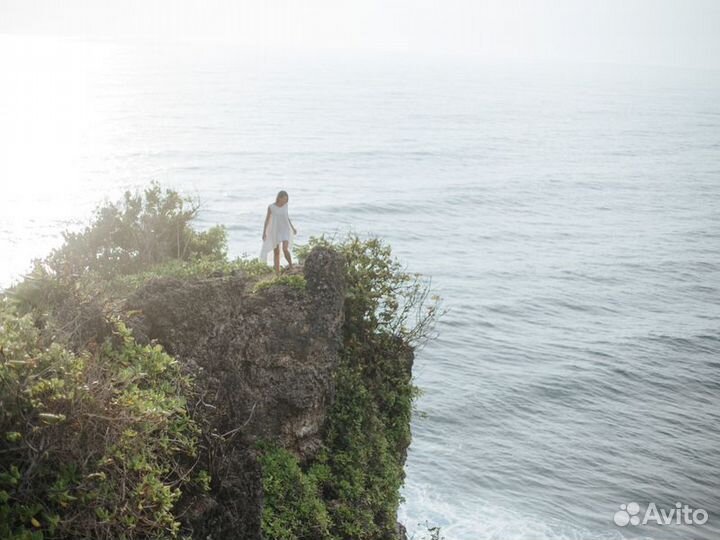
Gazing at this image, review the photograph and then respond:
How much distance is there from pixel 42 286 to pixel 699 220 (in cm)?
8252

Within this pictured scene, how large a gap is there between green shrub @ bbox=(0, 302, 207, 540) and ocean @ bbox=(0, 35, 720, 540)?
21.3 feet

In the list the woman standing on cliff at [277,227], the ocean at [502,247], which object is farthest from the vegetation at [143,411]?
the ocean at [502,247]

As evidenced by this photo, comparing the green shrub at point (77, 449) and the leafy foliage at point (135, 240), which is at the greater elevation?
the leafy foliage at point (135, 240)

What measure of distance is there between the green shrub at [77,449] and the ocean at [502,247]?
6.49 metres

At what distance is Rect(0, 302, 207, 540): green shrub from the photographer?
33.3ft

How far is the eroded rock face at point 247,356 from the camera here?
44.3 feet

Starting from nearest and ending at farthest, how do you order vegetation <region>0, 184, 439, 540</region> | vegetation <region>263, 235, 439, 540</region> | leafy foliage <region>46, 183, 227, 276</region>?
vegetation <region>0, 184, 439, 540</region>, vegetation <region>263, 235, 439, 540</region>, leafy foliage <region>46, 183, 227, 276</region>

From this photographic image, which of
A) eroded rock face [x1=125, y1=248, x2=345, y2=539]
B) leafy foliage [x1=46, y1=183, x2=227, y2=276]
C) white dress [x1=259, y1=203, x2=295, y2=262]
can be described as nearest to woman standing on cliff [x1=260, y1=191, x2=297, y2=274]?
white dress [x1=259, y1=203, x2=295, y2=262]

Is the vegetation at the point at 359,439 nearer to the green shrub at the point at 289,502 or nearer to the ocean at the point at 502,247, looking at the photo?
the green shrub at the point at 289,502

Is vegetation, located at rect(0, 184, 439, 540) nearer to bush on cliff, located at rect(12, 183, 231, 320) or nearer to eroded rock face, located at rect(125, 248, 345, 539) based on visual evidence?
bush on cliff, located at rect(12, 183, 231, 320)

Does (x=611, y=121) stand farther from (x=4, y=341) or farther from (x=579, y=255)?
(x=4, y=341)

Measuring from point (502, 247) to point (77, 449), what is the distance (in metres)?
62.9

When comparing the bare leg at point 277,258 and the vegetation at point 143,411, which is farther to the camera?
the bare leg at point 277,258

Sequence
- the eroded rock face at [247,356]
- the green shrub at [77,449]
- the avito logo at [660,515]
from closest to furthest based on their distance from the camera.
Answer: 1. the green shrub at [77,449]
2. the eroded rock face at [247,356]
3. the avito logo at [660,515]
